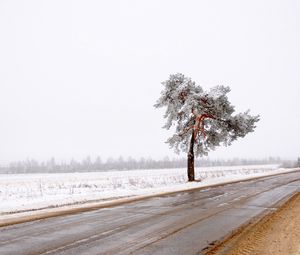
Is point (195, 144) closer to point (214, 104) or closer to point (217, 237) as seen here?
point (214, 104)

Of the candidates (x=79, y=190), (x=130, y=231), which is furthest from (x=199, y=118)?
(x=130, y=231)

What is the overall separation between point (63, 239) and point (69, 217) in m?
4.26

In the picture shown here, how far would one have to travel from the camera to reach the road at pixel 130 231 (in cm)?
872

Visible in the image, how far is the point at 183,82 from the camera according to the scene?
35.4 m

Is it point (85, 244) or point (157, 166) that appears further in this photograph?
point (157, 166)

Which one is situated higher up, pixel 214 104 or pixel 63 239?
pixel 214 104

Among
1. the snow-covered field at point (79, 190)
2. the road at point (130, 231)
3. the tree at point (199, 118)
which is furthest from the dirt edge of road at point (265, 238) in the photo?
the tree at point (199, 118)

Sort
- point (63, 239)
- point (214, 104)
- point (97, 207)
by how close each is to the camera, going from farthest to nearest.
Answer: point (214, 104) → point (97, 207) → point (63, 239)

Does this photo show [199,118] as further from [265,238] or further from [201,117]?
[265,238]

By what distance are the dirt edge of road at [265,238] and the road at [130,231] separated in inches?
15.7

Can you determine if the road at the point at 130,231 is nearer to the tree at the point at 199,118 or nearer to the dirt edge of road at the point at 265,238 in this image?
the dirt edge of road at the point at 265,238

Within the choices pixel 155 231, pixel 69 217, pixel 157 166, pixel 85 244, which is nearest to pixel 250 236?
pixel 155 231

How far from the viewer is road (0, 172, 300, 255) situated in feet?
28.6

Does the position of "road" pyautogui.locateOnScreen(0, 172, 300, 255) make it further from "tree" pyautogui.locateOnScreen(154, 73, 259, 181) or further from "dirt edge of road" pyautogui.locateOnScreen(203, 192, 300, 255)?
"tree" pyautogui.locateOnScreen(154, 73, 259, 181)
